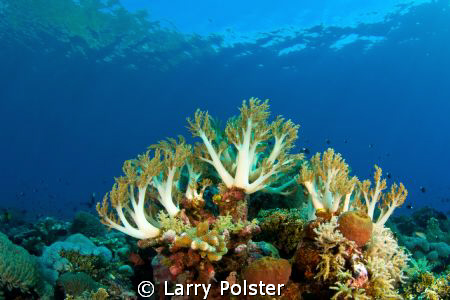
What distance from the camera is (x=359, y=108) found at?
281 feet

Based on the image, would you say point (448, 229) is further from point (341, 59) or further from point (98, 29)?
point (98, 29)

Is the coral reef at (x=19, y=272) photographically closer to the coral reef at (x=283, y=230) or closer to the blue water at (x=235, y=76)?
the coral reef at (x=283, y=230)

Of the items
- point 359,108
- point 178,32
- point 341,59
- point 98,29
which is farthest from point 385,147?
point 98,29

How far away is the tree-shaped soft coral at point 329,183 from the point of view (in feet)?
19.9

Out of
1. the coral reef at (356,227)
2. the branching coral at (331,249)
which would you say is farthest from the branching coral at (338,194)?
the branching coral at (331,249)

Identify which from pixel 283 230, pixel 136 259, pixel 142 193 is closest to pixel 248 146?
pixel 283 230

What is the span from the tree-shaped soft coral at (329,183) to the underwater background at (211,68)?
866cm

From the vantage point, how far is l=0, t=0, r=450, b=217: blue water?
1610 inches

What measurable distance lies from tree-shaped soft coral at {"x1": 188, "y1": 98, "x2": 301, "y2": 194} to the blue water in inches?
358

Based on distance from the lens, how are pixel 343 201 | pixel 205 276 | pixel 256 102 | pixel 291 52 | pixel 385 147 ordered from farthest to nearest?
pixel 385 147, pixel 291 52, pixel 256 102, pixel 343 201, pixel 205 276

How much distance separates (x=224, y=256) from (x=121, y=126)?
97.6 metres

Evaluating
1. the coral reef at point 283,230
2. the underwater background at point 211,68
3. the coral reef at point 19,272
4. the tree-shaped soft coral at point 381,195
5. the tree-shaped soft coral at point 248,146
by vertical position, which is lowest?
the coral reef at point 19,272

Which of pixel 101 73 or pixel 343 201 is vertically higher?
pixel 101 73

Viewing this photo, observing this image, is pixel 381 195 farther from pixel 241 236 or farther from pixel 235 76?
pixel 235 76
